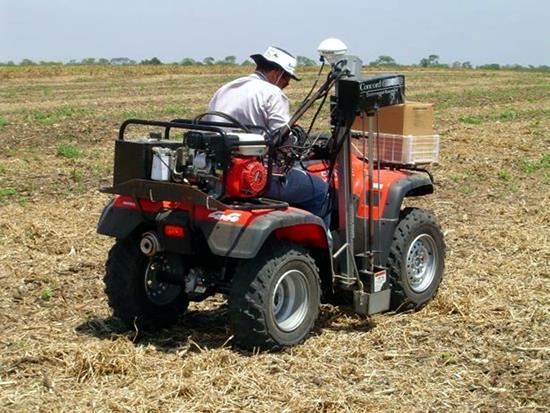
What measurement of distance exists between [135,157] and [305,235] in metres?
1.14

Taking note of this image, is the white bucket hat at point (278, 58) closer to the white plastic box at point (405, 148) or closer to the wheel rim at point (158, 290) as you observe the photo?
the white plastic box at point (405, 148)

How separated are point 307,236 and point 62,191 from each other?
5.62m

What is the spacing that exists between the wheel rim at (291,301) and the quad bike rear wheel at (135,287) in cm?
70

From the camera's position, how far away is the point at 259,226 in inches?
189

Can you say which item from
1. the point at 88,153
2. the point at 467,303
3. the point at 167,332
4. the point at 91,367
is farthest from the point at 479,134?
the point at 91,367

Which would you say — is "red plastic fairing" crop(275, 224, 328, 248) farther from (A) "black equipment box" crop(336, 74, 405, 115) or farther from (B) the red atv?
(A) "black equipment box" crop(336, 74, 405, 115)

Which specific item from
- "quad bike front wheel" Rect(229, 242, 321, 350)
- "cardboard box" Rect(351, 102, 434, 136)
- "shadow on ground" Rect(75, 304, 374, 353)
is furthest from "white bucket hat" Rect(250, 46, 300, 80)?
"shadow on ground" Rect(75, 304, 374, 353)

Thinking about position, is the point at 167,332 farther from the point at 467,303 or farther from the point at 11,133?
the point at 11,133

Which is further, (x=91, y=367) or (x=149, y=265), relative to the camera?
(x=149, y=265)

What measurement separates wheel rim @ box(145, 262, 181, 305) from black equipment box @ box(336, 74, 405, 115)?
5.12 ft

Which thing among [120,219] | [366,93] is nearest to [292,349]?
[120,219]

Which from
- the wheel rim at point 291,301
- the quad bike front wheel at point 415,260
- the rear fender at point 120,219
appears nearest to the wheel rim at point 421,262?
the quad bike front wheel at point 415,260

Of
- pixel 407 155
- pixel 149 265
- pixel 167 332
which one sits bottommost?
pixel 167 332

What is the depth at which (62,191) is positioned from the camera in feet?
33.8
